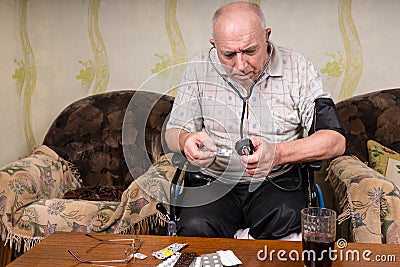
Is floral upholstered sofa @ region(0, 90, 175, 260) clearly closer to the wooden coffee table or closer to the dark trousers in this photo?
the dark trousers

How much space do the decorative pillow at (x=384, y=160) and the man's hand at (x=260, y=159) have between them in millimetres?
914

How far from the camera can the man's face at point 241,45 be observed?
7.20 feet

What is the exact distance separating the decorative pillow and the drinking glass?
139 centimetres

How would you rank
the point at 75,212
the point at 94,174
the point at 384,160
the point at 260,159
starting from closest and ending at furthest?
the point at 260,159
the point at 75,212
the point at 384,160
the point at 94,174

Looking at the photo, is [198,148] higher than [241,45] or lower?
lower

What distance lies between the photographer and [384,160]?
286 cm

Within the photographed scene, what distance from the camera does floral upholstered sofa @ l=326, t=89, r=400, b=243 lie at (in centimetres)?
229

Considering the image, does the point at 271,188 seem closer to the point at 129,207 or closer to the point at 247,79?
the point at 247,79

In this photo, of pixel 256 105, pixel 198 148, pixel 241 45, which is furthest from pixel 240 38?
pixel 198 148

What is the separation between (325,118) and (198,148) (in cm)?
53

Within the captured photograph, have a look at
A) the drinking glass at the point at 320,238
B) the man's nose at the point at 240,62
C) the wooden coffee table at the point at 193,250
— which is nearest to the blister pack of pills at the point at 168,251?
the wooden coffee table at the point at 193,250

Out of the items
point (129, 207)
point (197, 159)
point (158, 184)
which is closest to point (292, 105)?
point (197, 159)

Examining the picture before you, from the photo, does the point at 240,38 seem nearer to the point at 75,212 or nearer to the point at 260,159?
the point at 260,159

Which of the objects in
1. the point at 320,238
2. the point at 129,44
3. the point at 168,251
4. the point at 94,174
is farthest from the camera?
the point at 129,44
